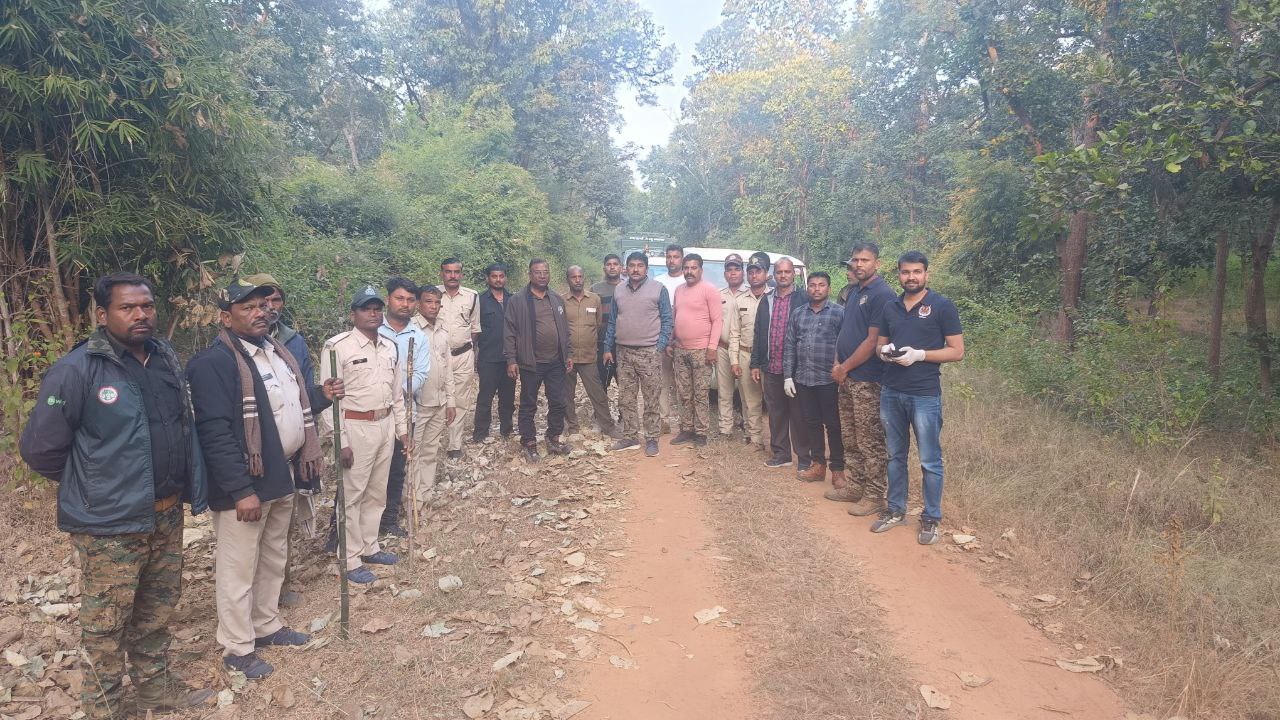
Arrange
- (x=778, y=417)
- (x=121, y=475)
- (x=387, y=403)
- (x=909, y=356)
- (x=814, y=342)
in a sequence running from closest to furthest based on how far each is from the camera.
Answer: (x=121, y=475) < (x=387, y=403) < (x=909, y=356) < (x=814, y=342) < (x=778, y=417)

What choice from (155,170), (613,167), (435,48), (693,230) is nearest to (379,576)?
(155,170)

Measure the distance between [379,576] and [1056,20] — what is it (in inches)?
471

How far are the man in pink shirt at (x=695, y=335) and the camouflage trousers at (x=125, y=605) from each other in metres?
5.00

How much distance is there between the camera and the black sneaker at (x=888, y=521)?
5469mm

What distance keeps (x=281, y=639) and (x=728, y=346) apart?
499 centimetres

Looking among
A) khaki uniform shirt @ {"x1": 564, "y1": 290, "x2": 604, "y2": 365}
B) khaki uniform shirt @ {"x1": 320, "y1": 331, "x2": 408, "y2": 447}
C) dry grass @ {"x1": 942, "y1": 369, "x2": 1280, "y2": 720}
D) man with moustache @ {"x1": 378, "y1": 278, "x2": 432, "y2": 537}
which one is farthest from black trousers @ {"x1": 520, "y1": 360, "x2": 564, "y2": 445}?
dry grass @ {"x1": 942, "y1": 369, "x2": 1280, "y2": 720}

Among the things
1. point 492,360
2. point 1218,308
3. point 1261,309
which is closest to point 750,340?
point 492,360

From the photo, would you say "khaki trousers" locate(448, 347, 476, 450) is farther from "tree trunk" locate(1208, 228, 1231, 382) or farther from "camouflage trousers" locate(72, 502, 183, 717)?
"tree trunk" locate(1208, 228, 1231, 382)

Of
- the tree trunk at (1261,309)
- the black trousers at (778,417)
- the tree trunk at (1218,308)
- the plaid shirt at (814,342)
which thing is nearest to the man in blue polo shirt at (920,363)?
the plaid shirt at (814,342)

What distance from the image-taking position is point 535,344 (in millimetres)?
7207

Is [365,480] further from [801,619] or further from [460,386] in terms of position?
[801,619]

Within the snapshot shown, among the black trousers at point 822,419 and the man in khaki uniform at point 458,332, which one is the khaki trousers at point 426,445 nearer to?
the man in khaki uniform at point 458,332

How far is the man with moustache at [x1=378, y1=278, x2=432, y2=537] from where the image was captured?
521 centimetres

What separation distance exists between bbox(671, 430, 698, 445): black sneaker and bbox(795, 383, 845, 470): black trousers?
5.10ft
